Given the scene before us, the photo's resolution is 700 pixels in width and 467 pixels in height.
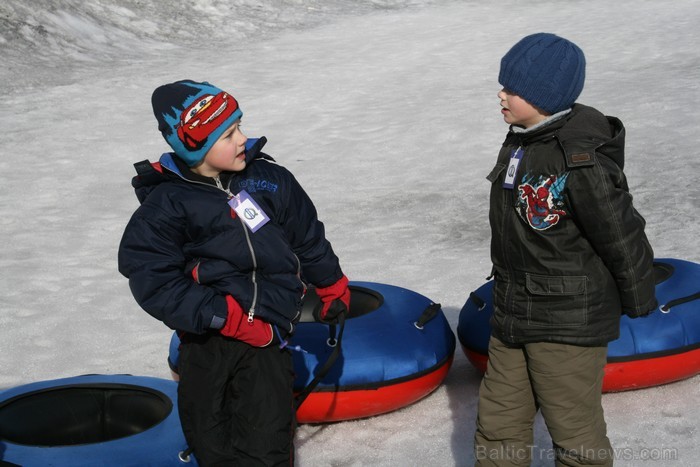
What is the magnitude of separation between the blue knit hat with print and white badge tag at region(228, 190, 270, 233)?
169 mm

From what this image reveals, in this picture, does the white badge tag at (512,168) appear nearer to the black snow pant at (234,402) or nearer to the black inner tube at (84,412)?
the black snow pant at (234,402)

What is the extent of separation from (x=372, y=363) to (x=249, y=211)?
4.11 feet

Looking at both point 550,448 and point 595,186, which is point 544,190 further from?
point 550,448

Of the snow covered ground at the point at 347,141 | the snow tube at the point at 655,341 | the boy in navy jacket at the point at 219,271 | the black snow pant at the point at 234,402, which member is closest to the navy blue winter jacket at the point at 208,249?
the boy in navy jacket at the point at 219,271

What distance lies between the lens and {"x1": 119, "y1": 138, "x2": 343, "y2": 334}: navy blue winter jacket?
272cm

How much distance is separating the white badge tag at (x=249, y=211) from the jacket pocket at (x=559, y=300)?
0.81m

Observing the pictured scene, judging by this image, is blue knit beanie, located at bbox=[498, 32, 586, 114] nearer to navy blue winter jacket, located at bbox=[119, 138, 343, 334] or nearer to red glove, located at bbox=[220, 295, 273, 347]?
navy blue winter jacket, located at bbox=[119, 138, 343, 334]

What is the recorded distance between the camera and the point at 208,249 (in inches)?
109

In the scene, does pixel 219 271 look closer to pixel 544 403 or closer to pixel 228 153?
pixel 228 153

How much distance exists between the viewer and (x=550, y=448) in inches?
143

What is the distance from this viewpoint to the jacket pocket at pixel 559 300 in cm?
278

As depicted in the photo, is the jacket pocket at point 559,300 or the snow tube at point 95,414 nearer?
the jacket pocket at point 559,300

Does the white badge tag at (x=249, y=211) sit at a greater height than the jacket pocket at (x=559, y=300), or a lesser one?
greater

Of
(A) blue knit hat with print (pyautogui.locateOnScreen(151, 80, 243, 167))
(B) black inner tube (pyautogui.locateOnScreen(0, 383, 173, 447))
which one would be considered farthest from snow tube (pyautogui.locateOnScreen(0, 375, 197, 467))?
(A) blue knit hat with print (pyautogui.locateOnScreen(151, 80, 243, 167))
